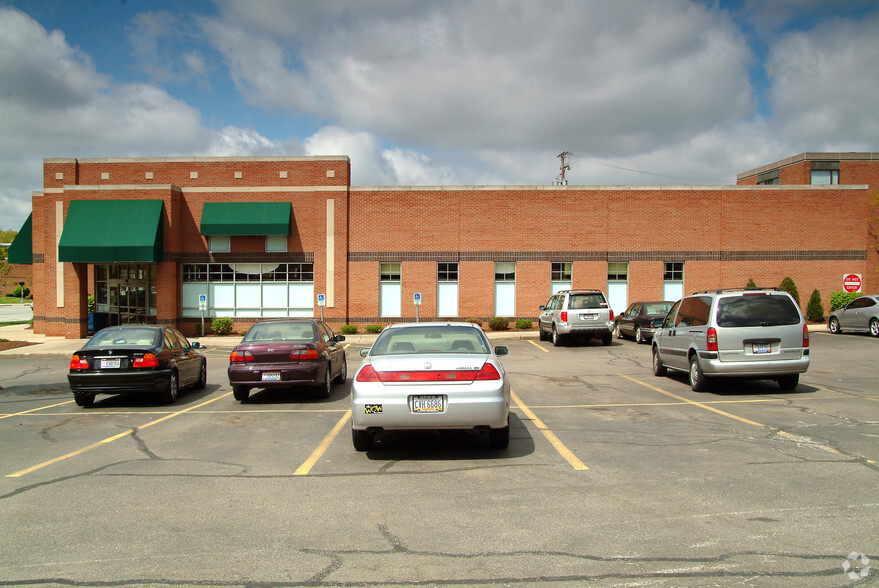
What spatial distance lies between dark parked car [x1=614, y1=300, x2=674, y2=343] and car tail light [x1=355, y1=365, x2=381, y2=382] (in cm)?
1680

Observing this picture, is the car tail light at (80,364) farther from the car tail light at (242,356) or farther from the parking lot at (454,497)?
the car tail light at (242,356)

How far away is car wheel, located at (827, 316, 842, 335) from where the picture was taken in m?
26.3

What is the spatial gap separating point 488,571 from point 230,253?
94.4ft

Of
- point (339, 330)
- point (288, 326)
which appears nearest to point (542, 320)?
point (339, 330)

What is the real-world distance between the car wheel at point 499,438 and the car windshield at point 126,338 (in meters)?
7.24

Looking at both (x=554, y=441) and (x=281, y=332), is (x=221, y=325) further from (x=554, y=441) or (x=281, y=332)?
(x=554, y=441)

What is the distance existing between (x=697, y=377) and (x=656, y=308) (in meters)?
11.9

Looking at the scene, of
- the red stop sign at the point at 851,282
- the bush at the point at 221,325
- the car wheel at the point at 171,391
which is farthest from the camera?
the bush at the point at 221,325

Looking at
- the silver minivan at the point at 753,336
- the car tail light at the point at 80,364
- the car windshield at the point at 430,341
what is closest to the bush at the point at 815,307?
the silver minivan at the point at 753,336

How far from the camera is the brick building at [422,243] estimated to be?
30.8 m

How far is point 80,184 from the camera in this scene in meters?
30.9

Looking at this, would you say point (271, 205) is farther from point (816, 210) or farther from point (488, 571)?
point (488, 571)

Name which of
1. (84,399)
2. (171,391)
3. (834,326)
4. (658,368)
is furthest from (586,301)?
(84,399)

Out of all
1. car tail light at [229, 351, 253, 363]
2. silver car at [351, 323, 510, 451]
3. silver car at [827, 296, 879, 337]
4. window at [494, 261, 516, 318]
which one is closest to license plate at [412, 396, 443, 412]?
silver car at [351, 323, 510, 451]
